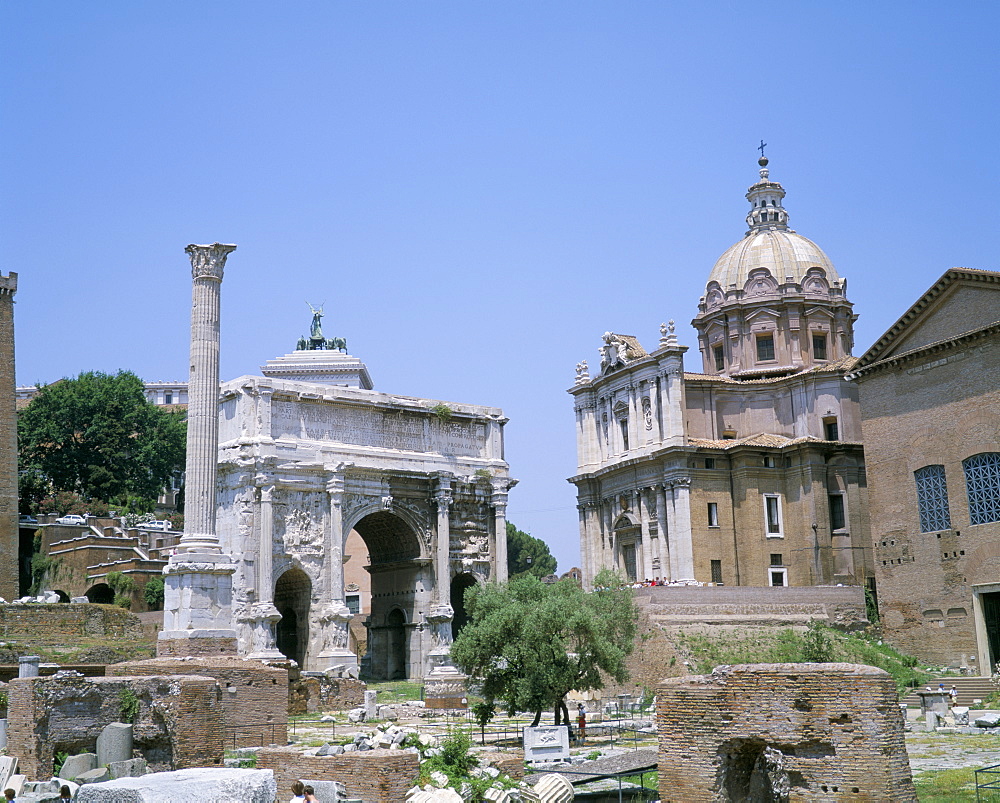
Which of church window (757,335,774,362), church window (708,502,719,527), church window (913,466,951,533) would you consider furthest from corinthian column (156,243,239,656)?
church window (757,335,774,362)

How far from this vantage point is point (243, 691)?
71.7 feet

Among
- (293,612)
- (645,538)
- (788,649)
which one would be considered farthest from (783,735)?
(645,538)

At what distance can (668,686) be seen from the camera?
1415 cm

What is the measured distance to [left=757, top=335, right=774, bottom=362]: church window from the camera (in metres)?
52.5

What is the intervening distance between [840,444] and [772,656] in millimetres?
13725

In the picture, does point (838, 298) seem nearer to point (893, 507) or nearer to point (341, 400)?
point (893, 507)

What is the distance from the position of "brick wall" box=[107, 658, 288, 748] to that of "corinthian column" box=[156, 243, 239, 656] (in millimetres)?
1337

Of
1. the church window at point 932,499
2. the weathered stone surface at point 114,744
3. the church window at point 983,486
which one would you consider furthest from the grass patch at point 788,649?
the weathered stone surface at point 114,744

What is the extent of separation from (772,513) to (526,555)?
45103mm

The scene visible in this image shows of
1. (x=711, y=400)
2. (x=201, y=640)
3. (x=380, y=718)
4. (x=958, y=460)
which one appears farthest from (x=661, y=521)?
(x=201, y=640)

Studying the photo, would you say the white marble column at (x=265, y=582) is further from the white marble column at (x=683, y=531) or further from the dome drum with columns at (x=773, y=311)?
the dome drum with columns at (x=773, y=311)

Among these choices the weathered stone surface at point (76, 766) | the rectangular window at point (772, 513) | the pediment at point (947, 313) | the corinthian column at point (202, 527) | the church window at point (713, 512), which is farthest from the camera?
the rectangular window at point (772, 513)

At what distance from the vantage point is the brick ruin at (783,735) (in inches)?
490

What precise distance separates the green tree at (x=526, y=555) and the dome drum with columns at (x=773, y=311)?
37776mm
